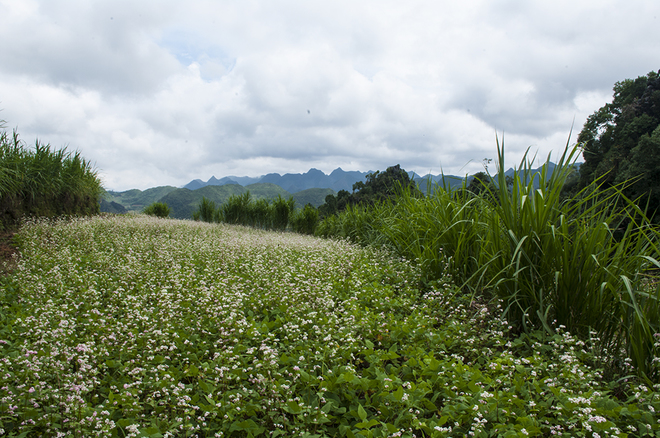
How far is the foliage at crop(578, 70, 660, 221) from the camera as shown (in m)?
20.9

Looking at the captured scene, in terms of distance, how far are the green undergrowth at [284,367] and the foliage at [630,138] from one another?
76.6 ft

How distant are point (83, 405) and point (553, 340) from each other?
3.91 meters

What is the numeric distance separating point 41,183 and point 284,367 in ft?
40.9

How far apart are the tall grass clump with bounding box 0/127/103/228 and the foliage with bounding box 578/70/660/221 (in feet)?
91.1

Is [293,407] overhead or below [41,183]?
below

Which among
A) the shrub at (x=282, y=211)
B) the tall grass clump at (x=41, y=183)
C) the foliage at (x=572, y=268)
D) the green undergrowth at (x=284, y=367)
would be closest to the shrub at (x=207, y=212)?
the shrub at (x=282, y=211)

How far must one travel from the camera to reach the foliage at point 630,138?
821 inches

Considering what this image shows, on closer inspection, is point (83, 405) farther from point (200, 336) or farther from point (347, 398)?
point (347, 398)

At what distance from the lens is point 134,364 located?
286 centimetres

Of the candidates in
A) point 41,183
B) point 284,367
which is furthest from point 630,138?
point 41,183

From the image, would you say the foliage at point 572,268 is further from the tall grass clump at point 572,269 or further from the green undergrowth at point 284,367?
the green undergrowth at point 284,367

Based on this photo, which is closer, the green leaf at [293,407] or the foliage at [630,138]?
the green leaf at [293,407]

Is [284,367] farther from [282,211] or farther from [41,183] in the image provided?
[282,211]

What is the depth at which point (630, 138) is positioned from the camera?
25750mm
